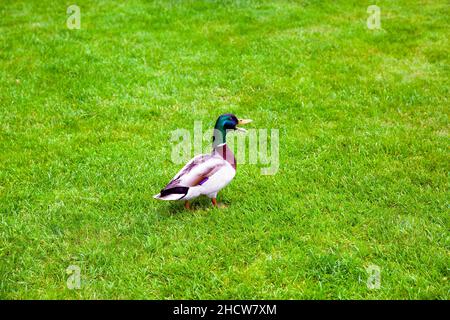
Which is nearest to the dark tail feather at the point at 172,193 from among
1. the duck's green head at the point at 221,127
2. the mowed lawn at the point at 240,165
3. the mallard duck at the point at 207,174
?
the mallard duck at the point at 207,174

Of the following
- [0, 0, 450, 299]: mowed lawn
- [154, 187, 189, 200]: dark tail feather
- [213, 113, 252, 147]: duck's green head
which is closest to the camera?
[0, 0, 450, 299]: mowed lawn

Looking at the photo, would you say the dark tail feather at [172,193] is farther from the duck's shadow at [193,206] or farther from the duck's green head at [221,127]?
the duck's green head at [221,127]

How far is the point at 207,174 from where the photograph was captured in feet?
18.0

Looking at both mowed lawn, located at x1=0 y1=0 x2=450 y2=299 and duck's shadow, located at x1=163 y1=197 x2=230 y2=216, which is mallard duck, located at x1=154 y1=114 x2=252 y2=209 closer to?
duck's shadow, located at x1=163 y1=197 x2=230 y2=216

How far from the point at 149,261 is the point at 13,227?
64.2 inches

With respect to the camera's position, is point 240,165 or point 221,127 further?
point 240,165

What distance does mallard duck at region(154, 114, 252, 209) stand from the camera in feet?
17.6

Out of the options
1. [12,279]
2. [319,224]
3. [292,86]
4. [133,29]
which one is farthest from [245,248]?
[133,29]

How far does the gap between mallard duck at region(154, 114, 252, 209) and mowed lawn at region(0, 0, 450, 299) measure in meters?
0.38

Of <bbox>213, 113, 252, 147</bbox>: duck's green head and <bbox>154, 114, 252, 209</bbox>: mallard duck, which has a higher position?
<bbox>213, 113, 252, 147</bbox>: duck's green head

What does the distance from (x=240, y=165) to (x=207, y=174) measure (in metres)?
1.49

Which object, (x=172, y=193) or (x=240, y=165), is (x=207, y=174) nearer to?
(x=172, y=193)

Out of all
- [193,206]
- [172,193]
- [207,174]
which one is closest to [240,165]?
[193,206]

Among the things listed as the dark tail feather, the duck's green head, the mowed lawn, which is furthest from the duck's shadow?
the duck's green head
